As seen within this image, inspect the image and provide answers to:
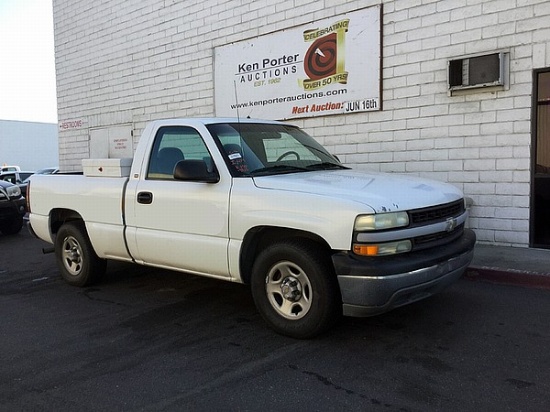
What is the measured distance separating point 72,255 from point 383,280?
4016 mm

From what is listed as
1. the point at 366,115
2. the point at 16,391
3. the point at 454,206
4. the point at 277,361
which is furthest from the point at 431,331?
the point at 366,115

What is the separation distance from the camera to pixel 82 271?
19.3ft

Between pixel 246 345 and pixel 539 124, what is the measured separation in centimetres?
553

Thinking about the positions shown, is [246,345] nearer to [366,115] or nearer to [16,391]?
[16,391]

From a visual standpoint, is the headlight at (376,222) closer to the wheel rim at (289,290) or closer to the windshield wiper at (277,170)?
the wheel rim at (289,290)

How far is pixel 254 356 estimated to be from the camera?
3.81m

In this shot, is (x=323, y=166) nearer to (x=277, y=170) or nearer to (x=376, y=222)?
(x=277, y=170)

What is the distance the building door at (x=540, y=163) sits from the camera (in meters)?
7.07

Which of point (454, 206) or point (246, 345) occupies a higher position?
point (454, 206)

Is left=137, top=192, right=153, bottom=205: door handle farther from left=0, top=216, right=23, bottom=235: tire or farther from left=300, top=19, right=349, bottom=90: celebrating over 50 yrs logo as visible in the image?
left=0, top=216, right=23, bottom=235: tire

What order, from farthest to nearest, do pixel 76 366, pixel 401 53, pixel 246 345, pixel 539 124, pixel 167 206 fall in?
1. pixel 401 53
2. pixel 539 124
3. pixel 167 206
4. pixel 246 345
5. pixel 76 366

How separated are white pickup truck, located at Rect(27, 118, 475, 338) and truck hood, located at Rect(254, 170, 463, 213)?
0.01m

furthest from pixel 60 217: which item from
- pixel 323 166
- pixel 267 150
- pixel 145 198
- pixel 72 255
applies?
pixel 323 166

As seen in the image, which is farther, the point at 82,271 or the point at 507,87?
the point at 507,87
